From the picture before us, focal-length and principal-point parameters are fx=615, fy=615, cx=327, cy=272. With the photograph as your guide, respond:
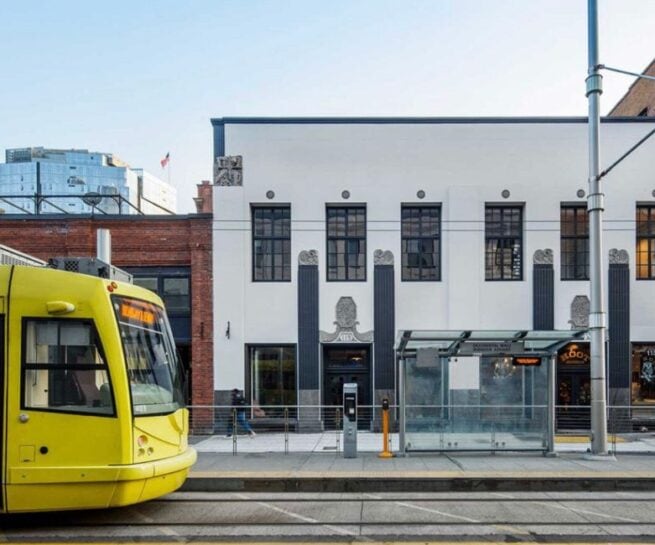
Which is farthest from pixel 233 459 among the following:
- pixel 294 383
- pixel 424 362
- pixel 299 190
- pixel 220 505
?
pixel 299 190

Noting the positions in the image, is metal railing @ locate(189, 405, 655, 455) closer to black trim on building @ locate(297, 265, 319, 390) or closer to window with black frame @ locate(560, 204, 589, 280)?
black trim on building @ locate(297, 265, 319, 390)

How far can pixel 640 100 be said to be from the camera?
25.1 meters

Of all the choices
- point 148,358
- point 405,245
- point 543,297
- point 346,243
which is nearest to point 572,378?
point 543,297

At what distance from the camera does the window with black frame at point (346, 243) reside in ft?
62.1

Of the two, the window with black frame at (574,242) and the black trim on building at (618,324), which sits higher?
the window with black frame at (574,242)

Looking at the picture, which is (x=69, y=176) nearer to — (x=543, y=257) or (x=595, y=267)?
(x=543, y=257)

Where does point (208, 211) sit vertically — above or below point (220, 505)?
above

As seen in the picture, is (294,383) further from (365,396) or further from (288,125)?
(288,125)

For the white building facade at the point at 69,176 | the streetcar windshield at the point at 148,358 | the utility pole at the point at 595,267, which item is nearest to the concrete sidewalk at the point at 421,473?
the utility pole at the point at 595,267

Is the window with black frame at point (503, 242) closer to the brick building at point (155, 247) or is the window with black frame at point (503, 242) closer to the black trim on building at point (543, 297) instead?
the black trim on building at point (543, 297)

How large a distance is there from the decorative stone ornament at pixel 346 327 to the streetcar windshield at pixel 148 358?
966cm

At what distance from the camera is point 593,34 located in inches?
515

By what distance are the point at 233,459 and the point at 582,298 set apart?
38.5 feet

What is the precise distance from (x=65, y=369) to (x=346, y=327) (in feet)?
38.2
